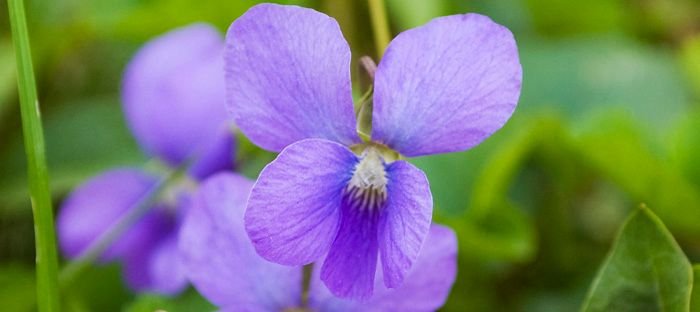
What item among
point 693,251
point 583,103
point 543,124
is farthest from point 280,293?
point 583,103

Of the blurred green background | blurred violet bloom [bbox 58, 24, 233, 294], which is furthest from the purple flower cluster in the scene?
blurred violet bloom [bbox 58, 24, 233, 294]

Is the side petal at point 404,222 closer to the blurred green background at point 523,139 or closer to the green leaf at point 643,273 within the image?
the green leaf at point 643,273

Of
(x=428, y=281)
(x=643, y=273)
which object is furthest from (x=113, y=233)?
(x=643, y=273)

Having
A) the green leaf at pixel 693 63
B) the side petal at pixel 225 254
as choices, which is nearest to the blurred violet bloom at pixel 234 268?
the side petal at pixel 225 254

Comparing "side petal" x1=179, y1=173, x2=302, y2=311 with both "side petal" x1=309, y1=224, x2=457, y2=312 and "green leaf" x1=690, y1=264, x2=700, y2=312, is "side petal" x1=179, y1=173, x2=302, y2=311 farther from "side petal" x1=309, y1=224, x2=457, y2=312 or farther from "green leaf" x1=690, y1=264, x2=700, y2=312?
"green leaf" x1=690, y1=264, x2=700, y2=312

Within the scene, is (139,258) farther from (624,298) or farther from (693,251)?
(693,251)

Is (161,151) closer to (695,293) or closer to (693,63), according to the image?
(695,293)
